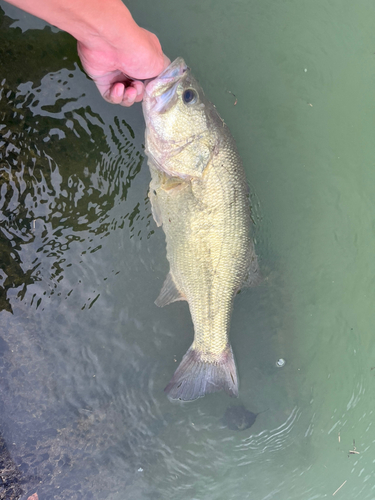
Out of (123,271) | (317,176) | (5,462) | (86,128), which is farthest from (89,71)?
(5,462)

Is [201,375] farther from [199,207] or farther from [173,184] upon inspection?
[173,184]

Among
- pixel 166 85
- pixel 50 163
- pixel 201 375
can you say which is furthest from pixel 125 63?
pixel 201 375

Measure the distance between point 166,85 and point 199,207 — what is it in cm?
63

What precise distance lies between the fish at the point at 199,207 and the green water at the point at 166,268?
1.19ft

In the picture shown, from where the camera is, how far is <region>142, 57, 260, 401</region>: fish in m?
1.66

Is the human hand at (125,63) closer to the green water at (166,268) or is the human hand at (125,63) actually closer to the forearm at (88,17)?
the forearm at (88,17)

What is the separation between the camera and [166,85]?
1.64 metres

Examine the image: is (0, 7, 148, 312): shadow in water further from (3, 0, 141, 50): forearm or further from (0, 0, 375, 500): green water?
(3, 0, 141, 50): forearm

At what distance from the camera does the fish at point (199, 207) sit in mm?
1655

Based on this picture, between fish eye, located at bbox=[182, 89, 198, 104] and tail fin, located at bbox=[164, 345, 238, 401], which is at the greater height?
fish eye, located at bbox=[182, 89, 198, 104]

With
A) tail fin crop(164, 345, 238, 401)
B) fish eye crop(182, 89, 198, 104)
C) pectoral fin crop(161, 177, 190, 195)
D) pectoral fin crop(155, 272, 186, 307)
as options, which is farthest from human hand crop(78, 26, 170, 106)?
tail fin crop(164, 345, 238, 401)

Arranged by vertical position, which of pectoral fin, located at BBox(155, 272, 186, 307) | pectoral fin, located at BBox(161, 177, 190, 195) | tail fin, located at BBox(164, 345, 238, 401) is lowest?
tail fin, located at BBox(164, 345, 238, 401)

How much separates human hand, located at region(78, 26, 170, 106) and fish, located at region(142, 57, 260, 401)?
80 millimetres

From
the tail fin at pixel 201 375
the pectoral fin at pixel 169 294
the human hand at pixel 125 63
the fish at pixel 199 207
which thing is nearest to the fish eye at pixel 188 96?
the fish at pixel 199 207
